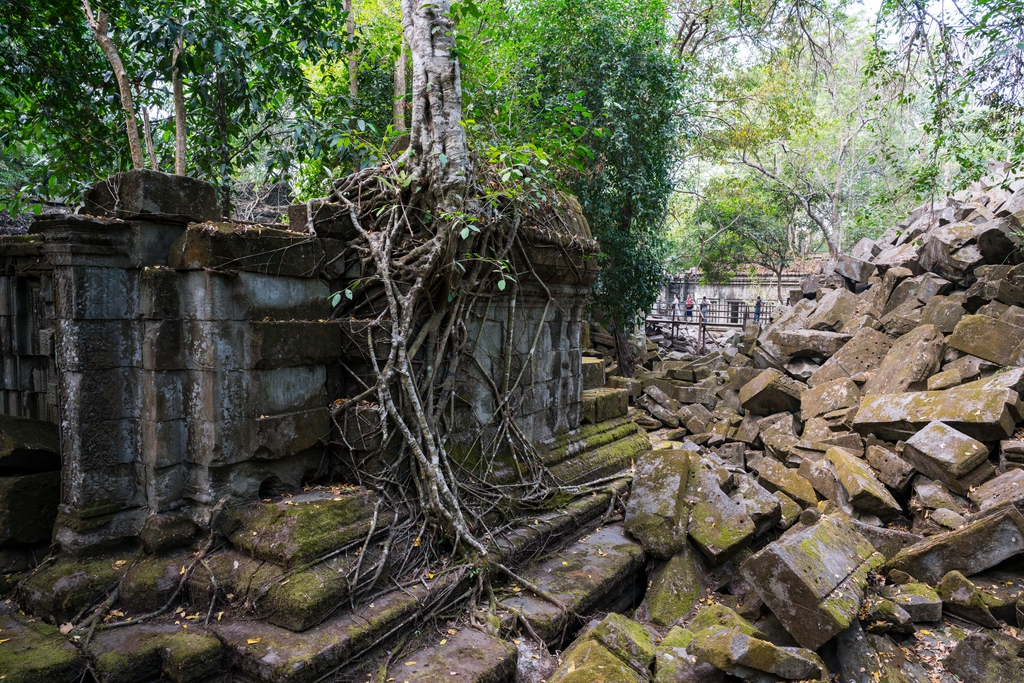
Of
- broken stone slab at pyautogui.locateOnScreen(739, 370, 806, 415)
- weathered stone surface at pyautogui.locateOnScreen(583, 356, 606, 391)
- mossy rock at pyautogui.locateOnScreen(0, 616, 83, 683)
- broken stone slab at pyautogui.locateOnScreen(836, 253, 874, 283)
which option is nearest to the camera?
mossy rock at pyautogui.locateOnScreen(0, 616, 83, 683)

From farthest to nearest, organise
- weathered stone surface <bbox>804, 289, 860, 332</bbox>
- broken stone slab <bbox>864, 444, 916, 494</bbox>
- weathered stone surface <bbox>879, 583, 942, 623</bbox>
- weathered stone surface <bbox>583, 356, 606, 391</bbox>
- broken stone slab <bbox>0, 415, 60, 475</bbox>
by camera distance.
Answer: weathered stone surface <bbox>804, 289, 860, 332</bbox>, weathered stone surface <bbox>583, 356, 606, 391</bbox>, broken stone slab <bbox>864, 444, 916, 494</bbox>, weathered stone surface <bbox>879, 583, 942, 623</bbox>, broken stone slab <bbox>0, 415, 60, 475</bbox>

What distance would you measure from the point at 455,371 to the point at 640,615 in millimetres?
2075

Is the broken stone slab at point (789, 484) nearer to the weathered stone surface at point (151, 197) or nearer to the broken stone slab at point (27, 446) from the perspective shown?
the weathered stone surface at point (151, 197)

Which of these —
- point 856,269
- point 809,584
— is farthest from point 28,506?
point 856,269

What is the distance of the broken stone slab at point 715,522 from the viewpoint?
4.43 meters

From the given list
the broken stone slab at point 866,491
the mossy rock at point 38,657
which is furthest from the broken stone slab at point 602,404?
the mossy rock at point 38,657

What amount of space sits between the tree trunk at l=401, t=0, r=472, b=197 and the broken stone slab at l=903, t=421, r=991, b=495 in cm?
478

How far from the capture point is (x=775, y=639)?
3559 millimetres

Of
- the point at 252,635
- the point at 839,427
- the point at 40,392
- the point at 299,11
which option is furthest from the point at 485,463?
the point at 299,11

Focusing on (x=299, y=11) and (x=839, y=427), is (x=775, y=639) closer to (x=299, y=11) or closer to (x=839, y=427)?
(x=839, y=427)

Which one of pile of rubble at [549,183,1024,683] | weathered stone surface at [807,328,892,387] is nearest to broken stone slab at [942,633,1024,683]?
pile of rubble at [549,183,1024,683]

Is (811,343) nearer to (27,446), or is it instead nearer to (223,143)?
(223,143)

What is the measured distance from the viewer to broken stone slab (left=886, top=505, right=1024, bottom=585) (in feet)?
13.7

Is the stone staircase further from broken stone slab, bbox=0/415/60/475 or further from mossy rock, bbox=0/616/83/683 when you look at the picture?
broken stone slab, bbox=0/415/60/475
